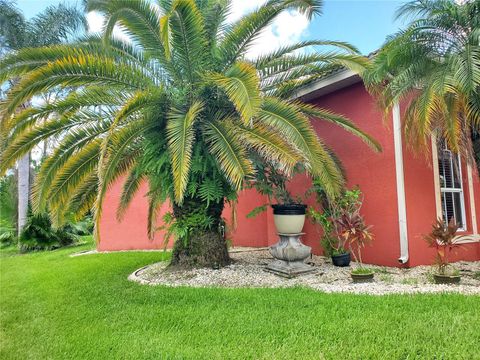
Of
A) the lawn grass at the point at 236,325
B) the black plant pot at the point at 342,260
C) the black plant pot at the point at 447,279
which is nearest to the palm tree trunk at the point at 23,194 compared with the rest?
the lawn grass at the point at 236,325

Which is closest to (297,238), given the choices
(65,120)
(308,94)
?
(308,94)

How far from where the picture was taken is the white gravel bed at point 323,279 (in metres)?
5.50

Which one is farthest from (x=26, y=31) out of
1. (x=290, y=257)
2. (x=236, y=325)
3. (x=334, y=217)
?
(x=236, y=325)

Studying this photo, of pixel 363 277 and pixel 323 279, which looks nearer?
pixel 363 277

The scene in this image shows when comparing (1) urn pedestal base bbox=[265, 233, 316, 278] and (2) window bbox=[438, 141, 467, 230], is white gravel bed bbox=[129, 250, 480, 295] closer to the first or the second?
(1) urn pedestal base bbox=[265, 233, 316, 278]

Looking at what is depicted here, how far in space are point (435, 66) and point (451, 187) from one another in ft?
12.1

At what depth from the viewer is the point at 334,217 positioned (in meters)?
7.42

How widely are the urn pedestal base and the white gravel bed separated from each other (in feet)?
0.55

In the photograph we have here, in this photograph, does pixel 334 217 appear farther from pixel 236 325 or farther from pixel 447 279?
pixel 236 325

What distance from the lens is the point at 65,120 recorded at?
21.3 feet

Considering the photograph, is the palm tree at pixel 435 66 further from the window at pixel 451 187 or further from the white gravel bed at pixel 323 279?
the white gravel bed at pixel 323 279

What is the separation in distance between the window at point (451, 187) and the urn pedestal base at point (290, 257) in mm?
3812

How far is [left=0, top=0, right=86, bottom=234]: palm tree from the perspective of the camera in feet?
49.9

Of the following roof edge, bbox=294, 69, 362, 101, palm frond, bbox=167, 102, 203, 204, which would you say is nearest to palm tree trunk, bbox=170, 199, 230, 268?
palm frond, bbox=167, 102, 203, 204
